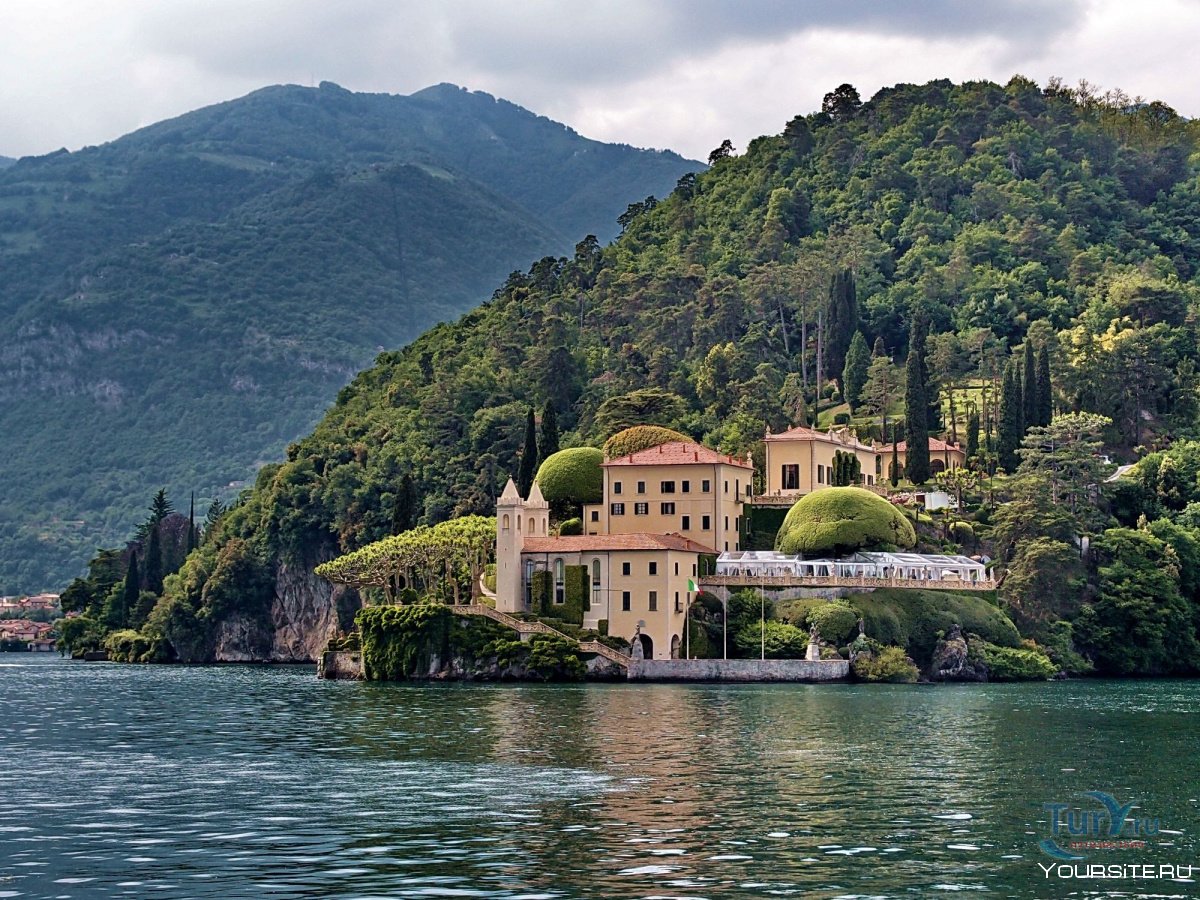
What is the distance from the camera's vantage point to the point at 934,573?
102 meters

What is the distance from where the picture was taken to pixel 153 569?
16700 centimetres

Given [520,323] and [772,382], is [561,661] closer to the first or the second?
[772,382]

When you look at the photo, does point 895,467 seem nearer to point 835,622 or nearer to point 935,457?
point 935,457

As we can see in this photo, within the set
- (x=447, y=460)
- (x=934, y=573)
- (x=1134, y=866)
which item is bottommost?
(x=1134, y=866)

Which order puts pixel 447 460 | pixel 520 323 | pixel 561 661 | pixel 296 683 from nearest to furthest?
pixel 561 661
pixel 296 683
pixel 447 460
pixel 520 323

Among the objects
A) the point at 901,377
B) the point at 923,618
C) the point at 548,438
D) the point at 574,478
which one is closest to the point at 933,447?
the point at 901,377

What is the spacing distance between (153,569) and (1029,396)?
7944 centimetres

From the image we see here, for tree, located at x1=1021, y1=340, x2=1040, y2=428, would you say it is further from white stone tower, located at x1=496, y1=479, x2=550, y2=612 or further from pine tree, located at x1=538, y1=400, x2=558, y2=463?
white stone tower, located at x1=496, y1=479, x2=550, y2=612

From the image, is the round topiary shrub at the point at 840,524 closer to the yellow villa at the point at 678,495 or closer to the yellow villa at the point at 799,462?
the yellow villa at the point at 678,495

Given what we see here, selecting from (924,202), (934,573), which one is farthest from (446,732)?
(924,202)

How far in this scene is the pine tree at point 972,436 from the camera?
12900 centimetres

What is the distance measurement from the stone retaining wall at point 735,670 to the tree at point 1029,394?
4074 centimetres

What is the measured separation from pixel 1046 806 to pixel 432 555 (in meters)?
A: 66.5

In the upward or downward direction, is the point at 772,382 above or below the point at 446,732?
above
